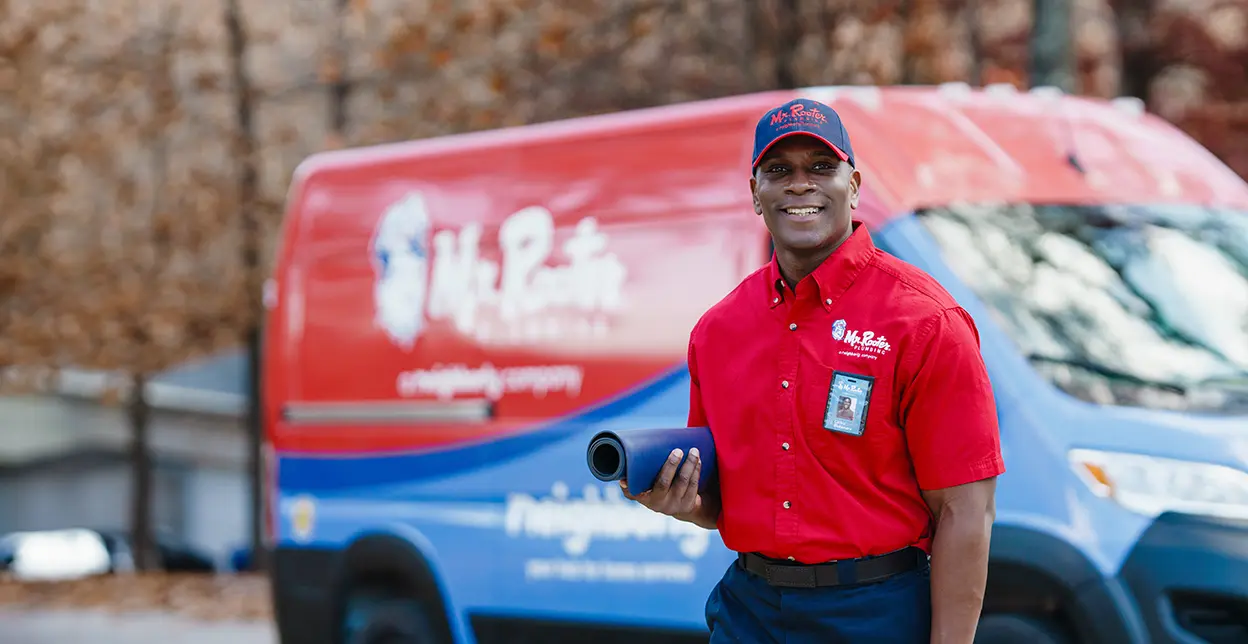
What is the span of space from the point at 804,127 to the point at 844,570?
2.66ft

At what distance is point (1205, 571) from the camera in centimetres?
549

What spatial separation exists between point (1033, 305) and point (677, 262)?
142 centimetres

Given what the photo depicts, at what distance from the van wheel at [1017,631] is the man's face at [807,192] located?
8.50 feet

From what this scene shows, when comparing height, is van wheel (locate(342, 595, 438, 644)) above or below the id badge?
below

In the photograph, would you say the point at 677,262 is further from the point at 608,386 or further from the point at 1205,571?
the point at 1205,571

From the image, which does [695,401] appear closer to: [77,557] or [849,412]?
[849,412]

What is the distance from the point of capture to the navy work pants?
139 inches

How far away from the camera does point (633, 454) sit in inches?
136

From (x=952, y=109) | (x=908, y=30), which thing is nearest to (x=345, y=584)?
(x=952, y=109)

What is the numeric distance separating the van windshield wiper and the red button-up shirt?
2.46m

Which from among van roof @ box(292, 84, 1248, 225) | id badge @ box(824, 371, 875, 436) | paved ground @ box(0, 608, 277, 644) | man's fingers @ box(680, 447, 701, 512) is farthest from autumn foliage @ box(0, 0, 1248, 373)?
id badge @ box(824, 371, 875, 436)

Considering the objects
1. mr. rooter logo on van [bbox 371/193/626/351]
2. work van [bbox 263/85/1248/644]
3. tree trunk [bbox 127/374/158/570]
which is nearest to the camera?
work van [bbox 263/85/1248/644]

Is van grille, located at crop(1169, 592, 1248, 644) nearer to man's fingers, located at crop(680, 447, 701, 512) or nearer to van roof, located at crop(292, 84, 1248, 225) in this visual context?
van roof, located at crop(292, 84, 1248, 225)

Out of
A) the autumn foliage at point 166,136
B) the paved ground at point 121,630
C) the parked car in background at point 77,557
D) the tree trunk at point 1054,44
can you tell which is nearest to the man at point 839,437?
the tree trunk at point 1054,44
